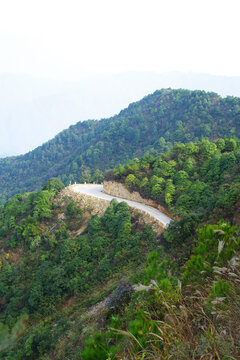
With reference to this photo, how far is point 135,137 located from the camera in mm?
64250

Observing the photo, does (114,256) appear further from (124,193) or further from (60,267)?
(124,193)

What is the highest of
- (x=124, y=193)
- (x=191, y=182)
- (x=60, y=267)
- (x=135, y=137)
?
(x=191, y=182)

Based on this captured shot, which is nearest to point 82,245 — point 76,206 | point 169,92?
point 76,206

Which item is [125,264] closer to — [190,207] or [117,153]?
[190,207]

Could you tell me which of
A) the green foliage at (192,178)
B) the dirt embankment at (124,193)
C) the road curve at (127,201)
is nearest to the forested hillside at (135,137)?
the road curve at (127,201)

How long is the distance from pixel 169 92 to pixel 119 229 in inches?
2468

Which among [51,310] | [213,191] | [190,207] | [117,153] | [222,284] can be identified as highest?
[222,284]

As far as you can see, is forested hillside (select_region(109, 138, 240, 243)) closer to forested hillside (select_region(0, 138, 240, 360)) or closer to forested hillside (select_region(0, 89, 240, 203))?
forested hillside (select_region(0, 138, 240, 360))

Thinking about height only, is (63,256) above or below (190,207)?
below

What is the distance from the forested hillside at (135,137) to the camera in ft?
169

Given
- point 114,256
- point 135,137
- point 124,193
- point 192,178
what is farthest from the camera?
point 135,137

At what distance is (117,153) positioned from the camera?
63.2 m

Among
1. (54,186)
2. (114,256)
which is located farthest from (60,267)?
(54,186)

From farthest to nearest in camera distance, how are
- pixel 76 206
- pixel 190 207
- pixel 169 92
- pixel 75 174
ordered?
pixel 169 92
pixel 75 174
pixel 76 206
pixel 190 207
